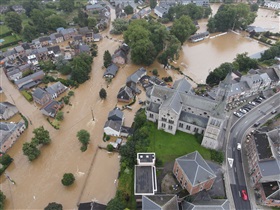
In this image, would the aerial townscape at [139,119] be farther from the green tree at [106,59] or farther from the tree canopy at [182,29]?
the green tree at [106,59]

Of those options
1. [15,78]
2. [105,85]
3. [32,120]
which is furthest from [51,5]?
[32,120]

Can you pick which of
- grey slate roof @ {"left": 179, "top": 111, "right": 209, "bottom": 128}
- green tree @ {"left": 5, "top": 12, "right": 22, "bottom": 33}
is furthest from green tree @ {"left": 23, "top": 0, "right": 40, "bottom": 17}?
grey slate roof @ {"left": 179, "top": 111, "right": 209, "bottom": 128}

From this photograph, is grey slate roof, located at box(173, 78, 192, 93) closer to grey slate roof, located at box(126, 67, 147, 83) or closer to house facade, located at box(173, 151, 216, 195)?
grey slate roof, located at box(126, 67, 147, 83)

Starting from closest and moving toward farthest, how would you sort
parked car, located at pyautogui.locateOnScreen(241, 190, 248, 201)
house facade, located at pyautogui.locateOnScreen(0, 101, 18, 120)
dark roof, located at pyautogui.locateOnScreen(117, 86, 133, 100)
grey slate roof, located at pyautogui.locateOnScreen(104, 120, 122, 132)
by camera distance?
parked car, located at pyautogui.locateOnScreen(241, 190, 248, 201) → grey slate roof, located at pyautogui.locateOnScreen(104, 120, 122, 132) → house facade, located at pyautogui.locateOnScreen(0, 101, 18, 120) → dark roof, located at pyautogui.locateOnScreen(117, 86, 133, 100)

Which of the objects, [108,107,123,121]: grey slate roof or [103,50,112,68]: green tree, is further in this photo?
[103,50,112,68]: green tree

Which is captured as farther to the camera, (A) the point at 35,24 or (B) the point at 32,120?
(A) the point at 35,24

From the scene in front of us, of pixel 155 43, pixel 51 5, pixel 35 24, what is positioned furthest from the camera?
pixel 51 5

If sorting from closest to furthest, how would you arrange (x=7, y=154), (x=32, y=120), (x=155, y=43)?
1. (x=7, y=154)
2. (x=32, y=120)
3. (x=155, y=43)

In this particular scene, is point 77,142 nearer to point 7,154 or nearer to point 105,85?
point 7,154

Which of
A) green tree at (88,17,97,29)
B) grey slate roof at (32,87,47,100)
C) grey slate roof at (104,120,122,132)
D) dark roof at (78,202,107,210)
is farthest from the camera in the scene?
green tree at (88,17,97,29)
